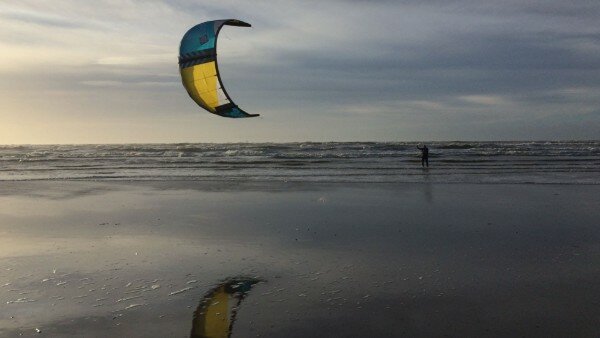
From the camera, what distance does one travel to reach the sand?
6.09m

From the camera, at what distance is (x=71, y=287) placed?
7.46 metres

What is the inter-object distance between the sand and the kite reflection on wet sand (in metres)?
0.11

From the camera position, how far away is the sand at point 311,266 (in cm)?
609

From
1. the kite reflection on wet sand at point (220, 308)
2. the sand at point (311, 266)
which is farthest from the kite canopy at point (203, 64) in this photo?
the kite reflection on wet sand at point (220, 308)

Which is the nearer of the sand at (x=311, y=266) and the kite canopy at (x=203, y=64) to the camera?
the sand at (x=311, y=266)

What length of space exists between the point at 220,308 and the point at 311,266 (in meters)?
2.23

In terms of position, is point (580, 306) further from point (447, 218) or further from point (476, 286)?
point (447, 218)

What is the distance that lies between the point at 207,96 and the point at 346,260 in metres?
4.85

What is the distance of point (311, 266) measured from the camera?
27.7 ft

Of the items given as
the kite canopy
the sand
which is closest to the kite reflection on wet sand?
the sand

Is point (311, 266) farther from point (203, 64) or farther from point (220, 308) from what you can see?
point (203, 64)

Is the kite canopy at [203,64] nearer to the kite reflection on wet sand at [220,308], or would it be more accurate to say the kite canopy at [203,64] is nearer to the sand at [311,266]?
the sand at [311,266]

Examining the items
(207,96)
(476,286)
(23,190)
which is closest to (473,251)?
(476,286)

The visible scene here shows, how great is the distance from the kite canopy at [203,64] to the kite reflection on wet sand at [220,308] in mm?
4674
